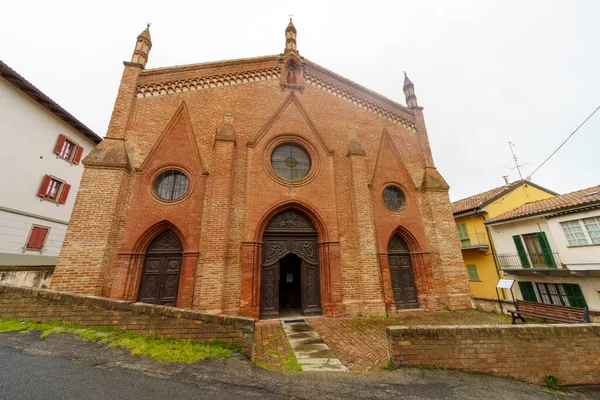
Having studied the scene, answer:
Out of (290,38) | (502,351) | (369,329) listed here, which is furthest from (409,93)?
(502,351)

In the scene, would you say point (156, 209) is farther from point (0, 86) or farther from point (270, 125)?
point (0, 86)

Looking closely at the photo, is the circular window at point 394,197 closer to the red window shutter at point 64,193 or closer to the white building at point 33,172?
the white building at point 33,172

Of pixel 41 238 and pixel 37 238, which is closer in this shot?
pixel 37 238

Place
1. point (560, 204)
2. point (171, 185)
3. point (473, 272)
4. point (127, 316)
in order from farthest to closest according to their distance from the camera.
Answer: point (473, 272), point (560, 204), point (171, 185), point (127, 316)

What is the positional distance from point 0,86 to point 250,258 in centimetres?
1512

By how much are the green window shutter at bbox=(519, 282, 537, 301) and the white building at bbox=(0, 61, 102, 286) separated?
23.5 metres

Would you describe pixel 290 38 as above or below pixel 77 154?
above

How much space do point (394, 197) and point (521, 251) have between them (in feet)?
28.4

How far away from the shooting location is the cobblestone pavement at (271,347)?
4.37 meters

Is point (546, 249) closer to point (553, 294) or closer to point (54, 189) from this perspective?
point (553, 294)

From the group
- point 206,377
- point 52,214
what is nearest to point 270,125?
point 206,377

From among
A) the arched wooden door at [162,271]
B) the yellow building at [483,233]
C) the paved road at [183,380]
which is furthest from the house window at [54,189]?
the yellow building at [483,233]

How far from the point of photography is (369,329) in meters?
6.90

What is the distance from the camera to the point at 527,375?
3.97 m
